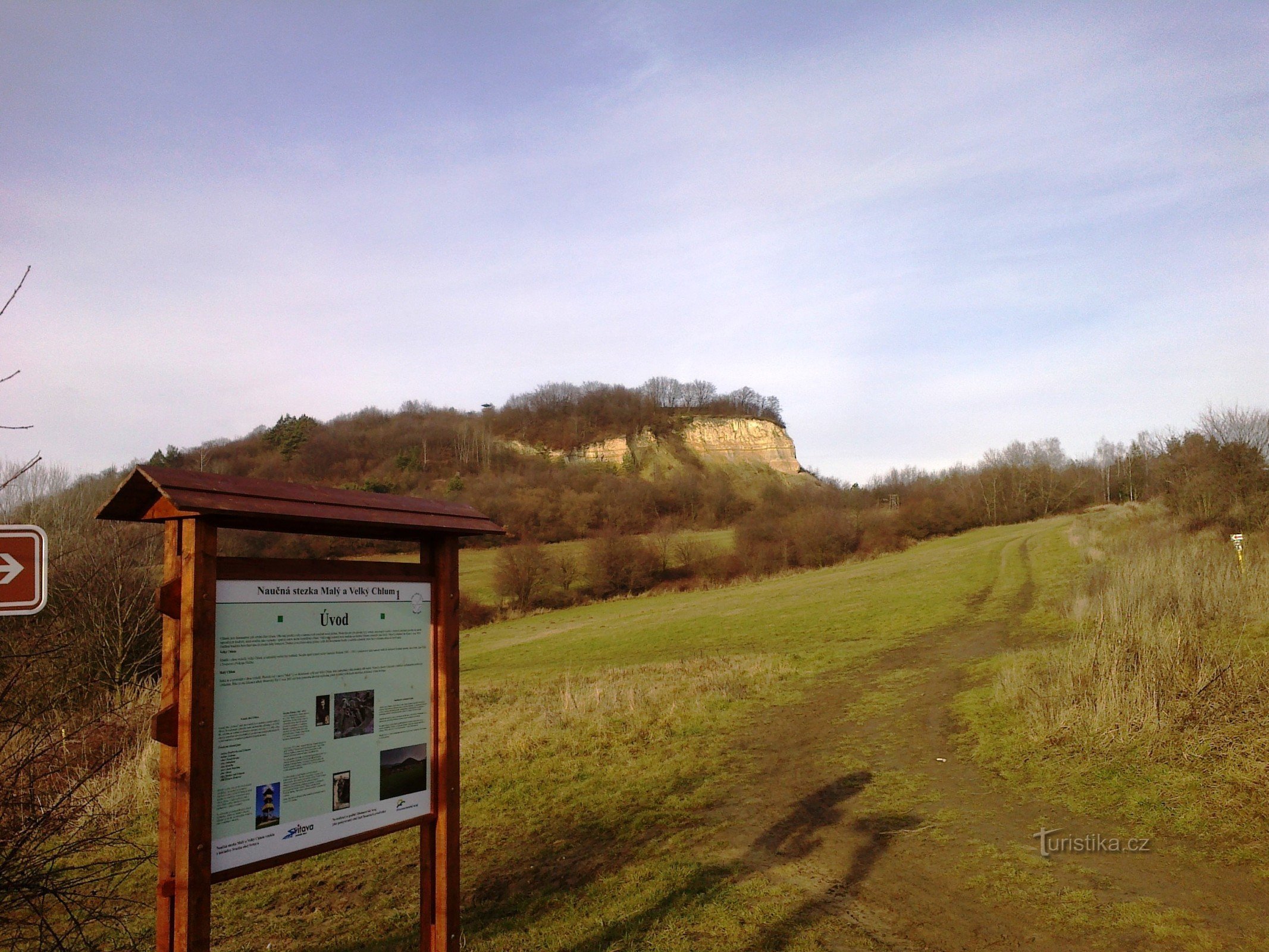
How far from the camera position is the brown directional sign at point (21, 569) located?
11.3 ft

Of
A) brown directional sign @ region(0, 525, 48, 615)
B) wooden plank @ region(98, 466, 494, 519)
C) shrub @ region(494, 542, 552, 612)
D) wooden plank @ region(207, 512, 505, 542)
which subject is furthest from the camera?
shrub @ region(494, 542, 552, 612)

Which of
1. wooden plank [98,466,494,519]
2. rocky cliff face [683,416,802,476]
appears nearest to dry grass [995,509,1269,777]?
wooden plank [98,466,494,519]

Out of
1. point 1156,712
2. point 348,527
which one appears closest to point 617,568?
point 1156,712

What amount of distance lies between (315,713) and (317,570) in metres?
0.76

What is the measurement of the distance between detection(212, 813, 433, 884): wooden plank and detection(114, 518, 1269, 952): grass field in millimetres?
1230

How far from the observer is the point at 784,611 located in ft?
106

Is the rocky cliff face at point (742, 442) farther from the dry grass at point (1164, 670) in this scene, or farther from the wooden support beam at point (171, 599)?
the wooden support beam at point (171, 599)

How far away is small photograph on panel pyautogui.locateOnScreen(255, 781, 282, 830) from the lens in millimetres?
4000

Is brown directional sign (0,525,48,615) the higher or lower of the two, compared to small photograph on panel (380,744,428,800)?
higher

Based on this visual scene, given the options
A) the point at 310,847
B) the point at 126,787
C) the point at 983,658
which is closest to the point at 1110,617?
the point at 983,658

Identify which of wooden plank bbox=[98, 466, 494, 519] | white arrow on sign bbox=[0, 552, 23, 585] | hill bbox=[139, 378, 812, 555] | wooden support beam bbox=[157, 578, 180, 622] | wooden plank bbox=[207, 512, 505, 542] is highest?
hill bbox=[139, 378, 812, 555]

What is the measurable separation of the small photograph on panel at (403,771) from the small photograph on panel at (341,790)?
0.72 ft

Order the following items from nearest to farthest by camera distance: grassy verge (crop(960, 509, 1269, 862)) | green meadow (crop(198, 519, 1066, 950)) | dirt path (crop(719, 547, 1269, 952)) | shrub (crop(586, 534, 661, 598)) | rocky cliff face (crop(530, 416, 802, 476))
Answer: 1. dirt path (crop(719, 547, 1269, 952))
2. green meadow (crop(198, 519, 1066, 950))
3. grassy verge (crop(960, 509, 1269, 862))
4. shrub (crop(586, 534, 661, 598))
5. rocky cliff face (crop(530, 416, 802, 476))

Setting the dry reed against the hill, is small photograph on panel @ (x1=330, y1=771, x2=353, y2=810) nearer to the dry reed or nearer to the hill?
the dry reed
